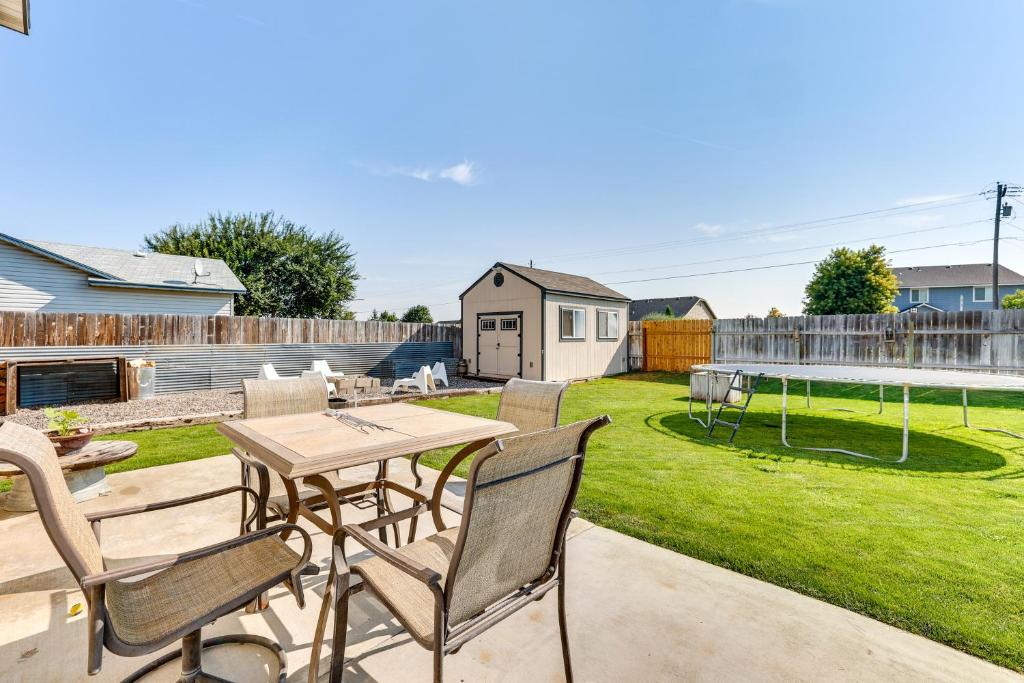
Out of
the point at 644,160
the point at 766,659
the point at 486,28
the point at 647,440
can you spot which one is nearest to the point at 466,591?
the point at 766,659

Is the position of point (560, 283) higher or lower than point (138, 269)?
lower

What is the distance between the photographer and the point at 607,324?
14180mm

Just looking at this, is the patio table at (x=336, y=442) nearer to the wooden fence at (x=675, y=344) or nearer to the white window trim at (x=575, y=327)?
the white window trim at (x=575, y=327)

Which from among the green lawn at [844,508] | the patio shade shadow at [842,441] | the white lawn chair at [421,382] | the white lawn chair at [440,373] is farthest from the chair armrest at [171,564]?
the white lawn chair at [440,373]

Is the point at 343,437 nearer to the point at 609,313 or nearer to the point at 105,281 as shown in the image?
the point at 609,313

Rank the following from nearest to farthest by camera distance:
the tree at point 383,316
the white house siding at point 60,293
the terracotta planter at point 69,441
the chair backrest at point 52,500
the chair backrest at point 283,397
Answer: the chair backrest at point 52,500 < the chair backrest at point 283,397 < the terracotta planter at point 69,441 < the white house siding at point 60,293 < the tree at point 383,316

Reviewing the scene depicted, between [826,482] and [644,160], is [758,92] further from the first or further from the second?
[826,482]

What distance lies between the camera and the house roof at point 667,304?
30266 millimetres

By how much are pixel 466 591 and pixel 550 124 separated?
11.8m

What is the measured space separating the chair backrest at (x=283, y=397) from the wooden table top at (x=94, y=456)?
1.29 m

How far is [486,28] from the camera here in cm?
816

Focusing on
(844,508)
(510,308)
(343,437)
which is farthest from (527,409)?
(510,308)

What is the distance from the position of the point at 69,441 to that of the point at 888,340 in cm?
1477

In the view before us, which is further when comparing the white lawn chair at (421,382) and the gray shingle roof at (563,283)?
the gray shingle roof at (563,283)
